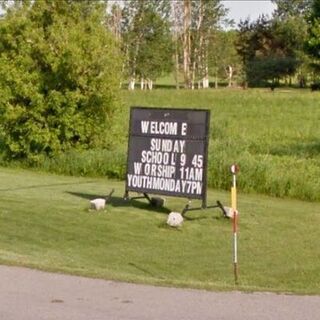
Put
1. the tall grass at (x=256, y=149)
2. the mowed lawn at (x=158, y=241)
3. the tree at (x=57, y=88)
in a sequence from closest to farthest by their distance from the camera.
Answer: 1. the mowed lawn at (x=158, y=241)
2. the tall grass at (x=256, y=149)
3. the tree at (x=57, y=88)

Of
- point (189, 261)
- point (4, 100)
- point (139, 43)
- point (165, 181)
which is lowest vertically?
point (189, 261)

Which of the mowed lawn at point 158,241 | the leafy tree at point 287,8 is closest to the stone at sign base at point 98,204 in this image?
the mowed lawn at point 158,241

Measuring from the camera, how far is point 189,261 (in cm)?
1004

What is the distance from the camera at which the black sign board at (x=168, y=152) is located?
1291 centimetres

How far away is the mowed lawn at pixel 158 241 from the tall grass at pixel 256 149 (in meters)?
1.97

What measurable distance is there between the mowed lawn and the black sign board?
0.56 metres

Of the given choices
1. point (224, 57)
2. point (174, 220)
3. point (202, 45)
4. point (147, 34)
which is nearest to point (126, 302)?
point (174, 220)

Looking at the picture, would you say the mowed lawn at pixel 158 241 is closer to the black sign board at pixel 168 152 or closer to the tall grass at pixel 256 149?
Result: the black sign board at pixel 168 152

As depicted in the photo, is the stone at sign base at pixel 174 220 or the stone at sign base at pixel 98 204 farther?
the stone at sign base at pixel 98 204

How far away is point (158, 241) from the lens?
11.3 meters

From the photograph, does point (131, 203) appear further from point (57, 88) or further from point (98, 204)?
point (57, 88)

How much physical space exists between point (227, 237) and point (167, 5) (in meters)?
70.9

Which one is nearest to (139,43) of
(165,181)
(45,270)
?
(165,181)

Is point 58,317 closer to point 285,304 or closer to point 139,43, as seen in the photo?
point 285,304
